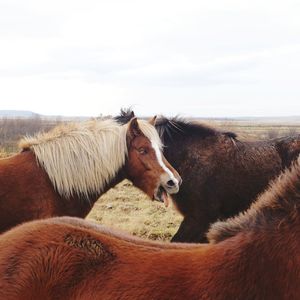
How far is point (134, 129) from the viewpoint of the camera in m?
4.79

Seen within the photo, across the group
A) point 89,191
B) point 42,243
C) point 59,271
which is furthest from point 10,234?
point 89,191

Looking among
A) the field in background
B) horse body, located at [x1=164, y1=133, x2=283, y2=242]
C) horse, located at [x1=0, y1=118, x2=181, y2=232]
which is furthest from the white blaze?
the field in background

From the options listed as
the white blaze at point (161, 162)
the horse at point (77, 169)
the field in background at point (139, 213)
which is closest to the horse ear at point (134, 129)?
the horse at point (77, 169)

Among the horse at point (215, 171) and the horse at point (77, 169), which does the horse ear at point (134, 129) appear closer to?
the horse at point (77, 169)

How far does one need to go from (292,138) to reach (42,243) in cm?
443

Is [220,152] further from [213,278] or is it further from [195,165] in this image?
[213,278]

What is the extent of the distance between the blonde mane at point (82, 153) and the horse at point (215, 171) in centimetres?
66

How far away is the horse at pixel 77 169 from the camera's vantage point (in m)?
4.02

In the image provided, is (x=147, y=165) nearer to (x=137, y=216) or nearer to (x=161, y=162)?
(x=161, y=162)

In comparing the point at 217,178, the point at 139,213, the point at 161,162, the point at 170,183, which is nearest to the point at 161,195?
the point at 170,183

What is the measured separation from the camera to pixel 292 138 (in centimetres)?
583

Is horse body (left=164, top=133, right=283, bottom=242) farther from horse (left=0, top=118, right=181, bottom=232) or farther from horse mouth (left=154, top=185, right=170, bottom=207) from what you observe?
horse (left=0, top=118, right=181, bottom=232)

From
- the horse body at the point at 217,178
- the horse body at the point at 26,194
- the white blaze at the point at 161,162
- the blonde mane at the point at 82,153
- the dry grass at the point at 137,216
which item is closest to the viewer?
the horse body at the point at 26,194

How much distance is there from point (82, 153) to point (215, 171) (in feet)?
5.90
